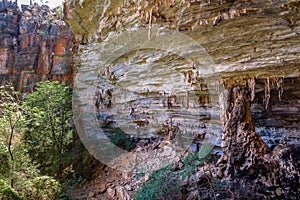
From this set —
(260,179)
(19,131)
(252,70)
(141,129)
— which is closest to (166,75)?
(252,70)

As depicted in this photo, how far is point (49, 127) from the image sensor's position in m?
→ 6.46

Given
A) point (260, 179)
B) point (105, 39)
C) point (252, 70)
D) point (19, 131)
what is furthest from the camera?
point (105, 39)

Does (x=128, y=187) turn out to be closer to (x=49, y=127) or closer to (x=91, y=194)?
(x=91, y=194)

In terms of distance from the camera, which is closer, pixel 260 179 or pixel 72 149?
pixel 260 179

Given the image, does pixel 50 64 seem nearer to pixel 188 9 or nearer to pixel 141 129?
pixel 141 129

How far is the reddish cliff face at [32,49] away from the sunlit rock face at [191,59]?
7.93 meters

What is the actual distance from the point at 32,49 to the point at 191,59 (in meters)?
14.7

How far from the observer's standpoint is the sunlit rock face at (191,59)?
3543mm

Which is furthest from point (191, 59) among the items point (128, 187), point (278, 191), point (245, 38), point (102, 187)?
point (102, 187)

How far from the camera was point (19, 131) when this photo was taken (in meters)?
4.86

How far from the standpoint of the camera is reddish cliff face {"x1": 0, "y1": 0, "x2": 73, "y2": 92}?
14.9 metres

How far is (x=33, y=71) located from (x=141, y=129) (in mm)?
11331

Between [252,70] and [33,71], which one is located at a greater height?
[33,71]

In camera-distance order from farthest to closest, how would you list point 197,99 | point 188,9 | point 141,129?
point 141,129, point 197,99, point 188,9
